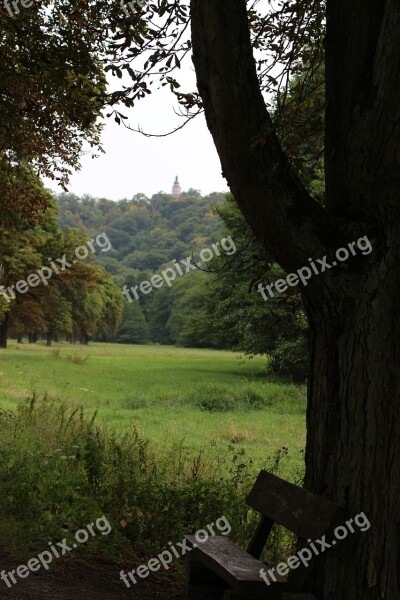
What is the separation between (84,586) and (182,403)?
63.5 feet

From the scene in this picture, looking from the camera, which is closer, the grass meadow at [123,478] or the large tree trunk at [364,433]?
the large tree trunk at [364,433]

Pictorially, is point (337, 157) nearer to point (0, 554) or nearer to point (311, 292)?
point (311, 292)

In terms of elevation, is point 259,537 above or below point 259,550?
above

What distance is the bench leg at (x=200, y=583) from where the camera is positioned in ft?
17.1

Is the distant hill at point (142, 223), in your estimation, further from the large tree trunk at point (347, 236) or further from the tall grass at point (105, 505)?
the large tree trunk at point (347, 236)

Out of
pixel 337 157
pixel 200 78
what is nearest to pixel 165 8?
pixel 200 78

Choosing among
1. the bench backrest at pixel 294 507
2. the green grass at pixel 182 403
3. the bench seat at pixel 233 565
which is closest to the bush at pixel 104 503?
the bench seat at pixel 233 565

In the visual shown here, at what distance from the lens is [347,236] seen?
481 centimetres

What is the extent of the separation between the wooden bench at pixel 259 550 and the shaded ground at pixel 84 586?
0.92 metres

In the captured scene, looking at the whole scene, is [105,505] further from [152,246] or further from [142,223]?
[142,223]

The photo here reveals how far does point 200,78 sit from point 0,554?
174 inches

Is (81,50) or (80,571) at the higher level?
(81,50)

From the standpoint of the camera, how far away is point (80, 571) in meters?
6.46

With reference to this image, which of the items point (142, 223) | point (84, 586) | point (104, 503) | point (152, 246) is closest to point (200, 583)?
point (84, 586)
